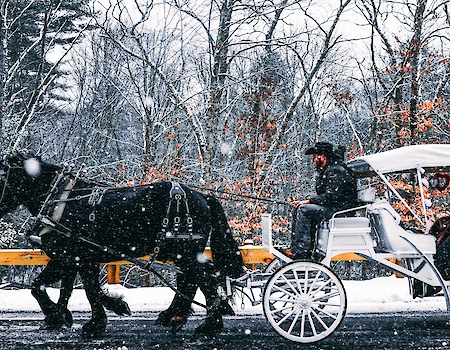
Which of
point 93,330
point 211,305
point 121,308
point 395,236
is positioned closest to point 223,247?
point 211,305

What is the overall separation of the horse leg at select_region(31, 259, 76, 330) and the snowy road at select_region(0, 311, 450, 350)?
0.13 metres

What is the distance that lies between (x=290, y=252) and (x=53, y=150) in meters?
16.4

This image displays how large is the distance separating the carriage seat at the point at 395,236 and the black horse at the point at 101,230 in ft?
5.63

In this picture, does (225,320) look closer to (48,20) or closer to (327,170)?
(327,170)

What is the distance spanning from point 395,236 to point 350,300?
2.15 m

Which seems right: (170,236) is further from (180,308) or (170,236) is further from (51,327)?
(51,327)

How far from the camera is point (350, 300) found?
24.5ft

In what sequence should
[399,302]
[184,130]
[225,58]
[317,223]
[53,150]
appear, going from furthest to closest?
[53,150], [184,130], [225,58], [399,302], [317,223]

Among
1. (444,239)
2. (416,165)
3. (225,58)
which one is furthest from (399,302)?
(225,58)

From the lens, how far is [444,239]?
19.2 ft

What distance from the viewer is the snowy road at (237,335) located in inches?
195

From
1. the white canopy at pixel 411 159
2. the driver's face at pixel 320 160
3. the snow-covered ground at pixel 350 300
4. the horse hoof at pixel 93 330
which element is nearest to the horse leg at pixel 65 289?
the horse hoof at pixel 93 330

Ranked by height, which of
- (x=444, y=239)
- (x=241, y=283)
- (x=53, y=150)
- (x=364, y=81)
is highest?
(x=364, y=81)

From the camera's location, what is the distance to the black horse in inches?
215
